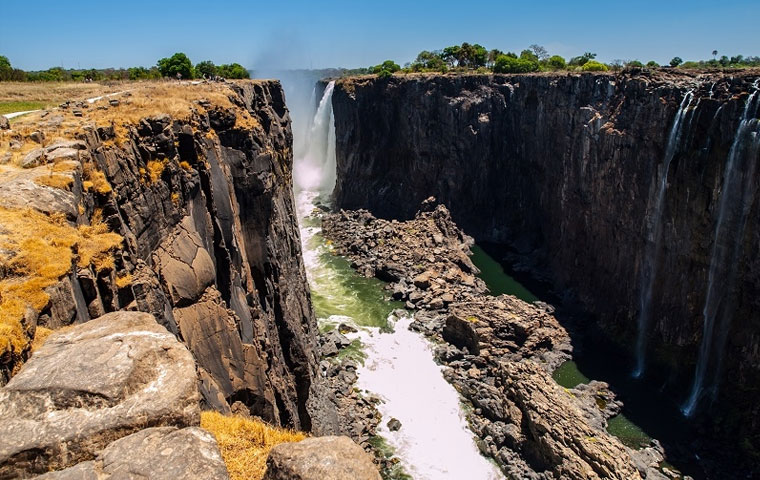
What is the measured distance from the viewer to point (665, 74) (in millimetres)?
36875

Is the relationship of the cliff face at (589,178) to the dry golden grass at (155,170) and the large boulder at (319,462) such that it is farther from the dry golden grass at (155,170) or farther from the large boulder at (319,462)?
the dry golden grass at (155,170)

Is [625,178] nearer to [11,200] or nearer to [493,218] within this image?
[493,218]

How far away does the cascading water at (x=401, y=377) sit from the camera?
87.4 ft

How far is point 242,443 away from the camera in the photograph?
8852 millimetres

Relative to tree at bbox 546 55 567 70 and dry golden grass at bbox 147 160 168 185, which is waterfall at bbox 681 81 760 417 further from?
tree at bbox 546 55 567 70

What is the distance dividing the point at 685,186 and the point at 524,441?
64.4 feet

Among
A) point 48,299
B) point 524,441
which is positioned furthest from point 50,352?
point 524,441

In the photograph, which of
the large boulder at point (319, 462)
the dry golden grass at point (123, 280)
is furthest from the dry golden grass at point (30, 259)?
the large boulder at point (319, 462)

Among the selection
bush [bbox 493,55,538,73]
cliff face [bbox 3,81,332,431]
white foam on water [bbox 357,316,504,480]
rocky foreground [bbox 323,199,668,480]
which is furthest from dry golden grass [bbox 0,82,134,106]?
bush [bbox 493,55,538,73]

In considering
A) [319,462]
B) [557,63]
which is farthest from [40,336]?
[557,63]

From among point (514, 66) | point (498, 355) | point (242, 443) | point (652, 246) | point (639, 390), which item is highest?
point (514, 66)

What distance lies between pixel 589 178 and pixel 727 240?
14.6 meters

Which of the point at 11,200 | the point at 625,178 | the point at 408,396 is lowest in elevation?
the point at 408,396

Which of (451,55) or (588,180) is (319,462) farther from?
(451,55)
